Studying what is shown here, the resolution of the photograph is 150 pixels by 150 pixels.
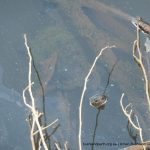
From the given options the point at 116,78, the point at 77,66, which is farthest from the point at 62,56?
the point at 116,78

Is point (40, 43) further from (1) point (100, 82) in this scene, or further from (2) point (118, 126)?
(2) point (118, 126)

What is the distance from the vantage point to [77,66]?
26.0 ft

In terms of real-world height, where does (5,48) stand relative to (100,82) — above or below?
above

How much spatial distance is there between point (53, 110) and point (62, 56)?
1.41 m

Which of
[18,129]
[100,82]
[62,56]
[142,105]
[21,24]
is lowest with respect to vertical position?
[18,129]

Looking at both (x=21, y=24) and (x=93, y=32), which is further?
(x=21, y=24)

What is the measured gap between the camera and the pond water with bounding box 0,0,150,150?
24.3 feet

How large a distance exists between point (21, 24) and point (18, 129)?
3.03 metres

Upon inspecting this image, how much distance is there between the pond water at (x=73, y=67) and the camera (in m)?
7.41

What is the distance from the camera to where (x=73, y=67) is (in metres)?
7.98

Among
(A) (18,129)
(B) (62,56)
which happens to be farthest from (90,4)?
(A) (18,129)

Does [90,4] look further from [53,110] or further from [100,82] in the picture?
[53,110]

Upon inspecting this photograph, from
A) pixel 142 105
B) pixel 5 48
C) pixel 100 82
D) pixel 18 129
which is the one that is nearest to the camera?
pixel 142 105

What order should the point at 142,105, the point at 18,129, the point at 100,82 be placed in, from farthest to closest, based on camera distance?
1. the point at 18,129
2. the point at 100,82
3. the point at 142,105
